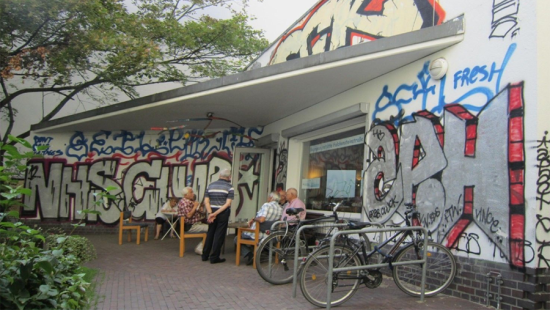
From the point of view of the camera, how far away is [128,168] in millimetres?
12523

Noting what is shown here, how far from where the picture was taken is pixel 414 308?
485 centimetres

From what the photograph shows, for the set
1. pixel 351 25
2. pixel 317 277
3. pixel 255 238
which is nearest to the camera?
pixel 317 277

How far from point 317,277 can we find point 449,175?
6.95 ft

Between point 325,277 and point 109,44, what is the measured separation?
8.38 meters

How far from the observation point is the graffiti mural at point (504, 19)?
4.87m

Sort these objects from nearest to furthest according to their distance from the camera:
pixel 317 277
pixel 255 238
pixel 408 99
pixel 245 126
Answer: pixel 317 277, pixel 408 99, pixel 255 238, pixel 245 126

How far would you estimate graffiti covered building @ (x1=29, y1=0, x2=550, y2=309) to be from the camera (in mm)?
4625

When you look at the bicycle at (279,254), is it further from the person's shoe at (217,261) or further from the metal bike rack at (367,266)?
the person's shoe at (217,261)

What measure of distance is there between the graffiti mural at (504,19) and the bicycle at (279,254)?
275 centimetres

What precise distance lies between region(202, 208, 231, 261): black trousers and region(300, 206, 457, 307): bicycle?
285 cm

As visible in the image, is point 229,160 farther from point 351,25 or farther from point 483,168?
point 483,168

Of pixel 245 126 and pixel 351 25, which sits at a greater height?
pixel 351 25

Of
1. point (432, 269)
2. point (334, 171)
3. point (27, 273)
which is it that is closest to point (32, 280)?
point (27, 273)

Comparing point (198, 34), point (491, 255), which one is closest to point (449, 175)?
point (491, 255)
